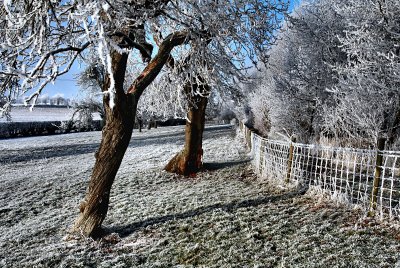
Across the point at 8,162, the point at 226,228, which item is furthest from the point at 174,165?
the point at 8,162

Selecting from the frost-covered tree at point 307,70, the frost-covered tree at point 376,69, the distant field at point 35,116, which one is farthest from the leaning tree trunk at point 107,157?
the distant field at point 35,116

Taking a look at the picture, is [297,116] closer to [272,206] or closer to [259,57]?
[259,57]

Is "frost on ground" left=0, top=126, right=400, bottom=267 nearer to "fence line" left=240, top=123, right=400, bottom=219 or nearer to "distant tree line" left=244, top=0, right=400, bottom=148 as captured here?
"fence line" left=240, top=123, right=400, bottom=219

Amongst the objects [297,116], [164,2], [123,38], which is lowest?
[297,116]

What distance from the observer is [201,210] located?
265 inches

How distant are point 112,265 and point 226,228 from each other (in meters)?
1.94

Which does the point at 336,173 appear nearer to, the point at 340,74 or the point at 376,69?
the point at 376,69

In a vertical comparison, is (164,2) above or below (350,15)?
below

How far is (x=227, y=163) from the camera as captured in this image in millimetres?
12547

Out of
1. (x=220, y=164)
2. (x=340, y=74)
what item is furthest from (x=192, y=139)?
(x=340, y=74)

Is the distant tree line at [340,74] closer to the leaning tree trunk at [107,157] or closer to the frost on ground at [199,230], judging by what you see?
the frost on ground at [199,230]

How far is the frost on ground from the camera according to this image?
451 centimetres

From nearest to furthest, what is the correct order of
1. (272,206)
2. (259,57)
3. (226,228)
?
1. (226,228)
2. (272,206)
3. (259,57)

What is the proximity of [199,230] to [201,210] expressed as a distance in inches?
43.2
